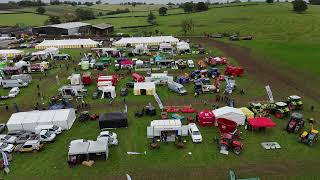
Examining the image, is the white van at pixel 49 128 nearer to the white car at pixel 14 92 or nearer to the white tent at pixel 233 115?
the white car at pixel 14 92

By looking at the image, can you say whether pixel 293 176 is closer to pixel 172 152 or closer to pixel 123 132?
pixel 172 152

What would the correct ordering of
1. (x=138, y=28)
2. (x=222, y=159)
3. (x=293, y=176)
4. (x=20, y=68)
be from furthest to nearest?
(x=138, y=28) < (x=20, y=68) < (x=222, y=159) < (x=293, y=176)

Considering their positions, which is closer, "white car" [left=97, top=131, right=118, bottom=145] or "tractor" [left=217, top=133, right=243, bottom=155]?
"tractor" [left=217, top=133, right=243, bottom=155]

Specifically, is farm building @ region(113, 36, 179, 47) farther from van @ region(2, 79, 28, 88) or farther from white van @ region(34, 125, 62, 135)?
white van @ region(34, 125, 62, 135)

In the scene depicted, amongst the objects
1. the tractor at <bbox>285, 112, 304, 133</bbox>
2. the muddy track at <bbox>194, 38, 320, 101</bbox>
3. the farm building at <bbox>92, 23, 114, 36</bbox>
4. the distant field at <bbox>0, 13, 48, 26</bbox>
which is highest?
the distant field at <bbox>0, 13, 48, 26</bbox>

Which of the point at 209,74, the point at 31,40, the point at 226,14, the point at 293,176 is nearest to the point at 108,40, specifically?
the point at 31,40

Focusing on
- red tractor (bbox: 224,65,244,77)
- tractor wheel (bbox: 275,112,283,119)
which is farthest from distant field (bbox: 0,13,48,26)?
tractor wheel (bbox: 275,112,283,119)

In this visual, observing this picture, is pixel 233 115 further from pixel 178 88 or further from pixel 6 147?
pixel 6 147
